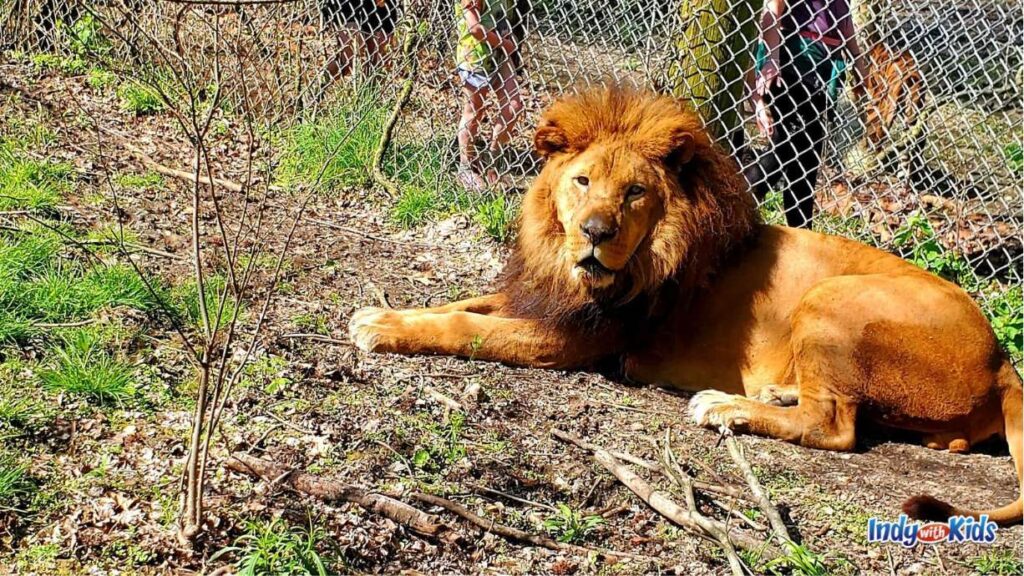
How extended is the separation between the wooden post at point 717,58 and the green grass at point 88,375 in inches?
120

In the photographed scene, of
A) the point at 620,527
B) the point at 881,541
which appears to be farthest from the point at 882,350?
the point at 620,527

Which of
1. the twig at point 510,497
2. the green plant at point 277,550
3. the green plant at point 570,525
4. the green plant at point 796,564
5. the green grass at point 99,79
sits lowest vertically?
the green plant at point 796,564

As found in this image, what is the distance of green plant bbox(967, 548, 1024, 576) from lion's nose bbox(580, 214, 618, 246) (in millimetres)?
1579

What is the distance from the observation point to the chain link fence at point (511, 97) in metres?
5.33

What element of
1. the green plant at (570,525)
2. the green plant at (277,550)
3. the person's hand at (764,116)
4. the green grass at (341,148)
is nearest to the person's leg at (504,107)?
the green grass at (341,148)

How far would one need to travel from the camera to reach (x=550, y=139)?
4086 mm

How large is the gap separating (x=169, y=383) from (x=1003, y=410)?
9.76 feet

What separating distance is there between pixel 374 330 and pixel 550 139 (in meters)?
1.03

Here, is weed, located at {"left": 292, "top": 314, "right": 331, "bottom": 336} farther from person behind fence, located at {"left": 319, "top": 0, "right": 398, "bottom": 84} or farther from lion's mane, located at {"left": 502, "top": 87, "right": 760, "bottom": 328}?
person behind fence, located at {"left": 319, "top": 0, "right": 398, "bottom": 84}

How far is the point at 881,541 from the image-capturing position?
3.15 meters

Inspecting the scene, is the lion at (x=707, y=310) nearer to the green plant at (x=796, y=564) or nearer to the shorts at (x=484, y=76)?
the green plant at (x=796, y=564)

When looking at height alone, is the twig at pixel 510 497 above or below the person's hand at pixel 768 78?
below

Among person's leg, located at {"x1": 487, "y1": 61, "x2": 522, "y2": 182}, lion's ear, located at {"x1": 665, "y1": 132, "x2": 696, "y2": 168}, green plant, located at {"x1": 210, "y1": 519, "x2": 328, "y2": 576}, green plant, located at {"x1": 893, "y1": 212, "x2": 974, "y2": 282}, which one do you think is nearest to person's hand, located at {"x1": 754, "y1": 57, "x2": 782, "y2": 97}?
green plant, located at {"x1": 893, "y1": 212, "x2": 974, "y2": 282}

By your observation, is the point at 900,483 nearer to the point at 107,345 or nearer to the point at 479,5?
the point at 107,345
